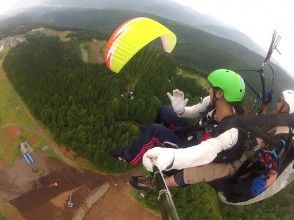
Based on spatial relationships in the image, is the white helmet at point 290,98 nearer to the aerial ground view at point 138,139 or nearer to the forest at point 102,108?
the aerial ground view at point 138,139

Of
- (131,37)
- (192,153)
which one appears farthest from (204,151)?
(131,37)

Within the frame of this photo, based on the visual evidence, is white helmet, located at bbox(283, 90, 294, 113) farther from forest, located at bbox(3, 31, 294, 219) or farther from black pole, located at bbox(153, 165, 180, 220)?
forest, located at bbox(3, 31, 294, 219)

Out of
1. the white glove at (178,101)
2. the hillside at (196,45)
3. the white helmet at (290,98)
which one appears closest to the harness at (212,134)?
the white glove at (178,101)

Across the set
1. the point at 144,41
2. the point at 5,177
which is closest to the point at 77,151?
the point at 5,177

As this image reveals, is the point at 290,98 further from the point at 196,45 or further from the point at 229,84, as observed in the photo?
the point at 196,45

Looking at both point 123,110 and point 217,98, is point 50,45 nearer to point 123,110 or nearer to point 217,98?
point 123,110

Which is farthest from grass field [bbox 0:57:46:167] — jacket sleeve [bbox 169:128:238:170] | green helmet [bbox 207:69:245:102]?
green helmet [bbox 207:69:245:102]
